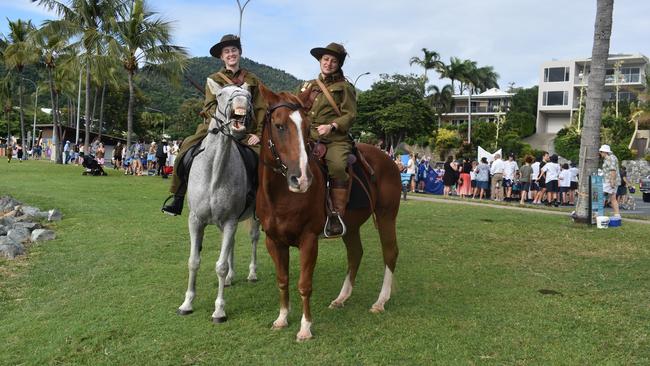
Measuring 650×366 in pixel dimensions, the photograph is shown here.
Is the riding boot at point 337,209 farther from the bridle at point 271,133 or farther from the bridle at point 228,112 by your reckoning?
the bridle at point 228,112

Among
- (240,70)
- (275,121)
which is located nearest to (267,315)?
(275,121)

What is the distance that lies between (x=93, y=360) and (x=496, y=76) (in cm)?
9136

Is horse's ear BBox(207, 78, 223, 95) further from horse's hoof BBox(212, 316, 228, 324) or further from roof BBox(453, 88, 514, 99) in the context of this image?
roof BBox(453, 88, 514, 99)

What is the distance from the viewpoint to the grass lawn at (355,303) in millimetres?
5043

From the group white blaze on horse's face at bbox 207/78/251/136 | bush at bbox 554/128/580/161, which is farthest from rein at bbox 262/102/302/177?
bush at bbox 554/128/580/161

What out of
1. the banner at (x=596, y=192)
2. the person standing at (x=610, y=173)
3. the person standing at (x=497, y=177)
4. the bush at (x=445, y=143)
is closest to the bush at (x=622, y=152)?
the bush at (x=445, y=143)

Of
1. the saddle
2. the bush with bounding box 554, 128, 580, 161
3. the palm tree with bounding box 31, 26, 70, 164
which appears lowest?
the saddle

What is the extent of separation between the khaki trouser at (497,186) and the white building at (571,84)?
57864mm

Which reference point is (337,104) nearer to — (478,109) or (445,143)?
(445,143)

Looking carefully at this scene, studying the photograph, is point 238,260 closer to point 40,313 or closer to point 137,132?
point 40,313

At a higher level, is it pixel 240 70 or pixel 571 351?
pixel 240 70

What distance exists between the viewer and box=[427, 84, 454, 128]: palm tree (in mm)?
81812

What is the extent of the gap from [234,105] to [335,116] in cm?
139

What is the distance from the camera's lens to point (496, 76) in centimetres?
8800
